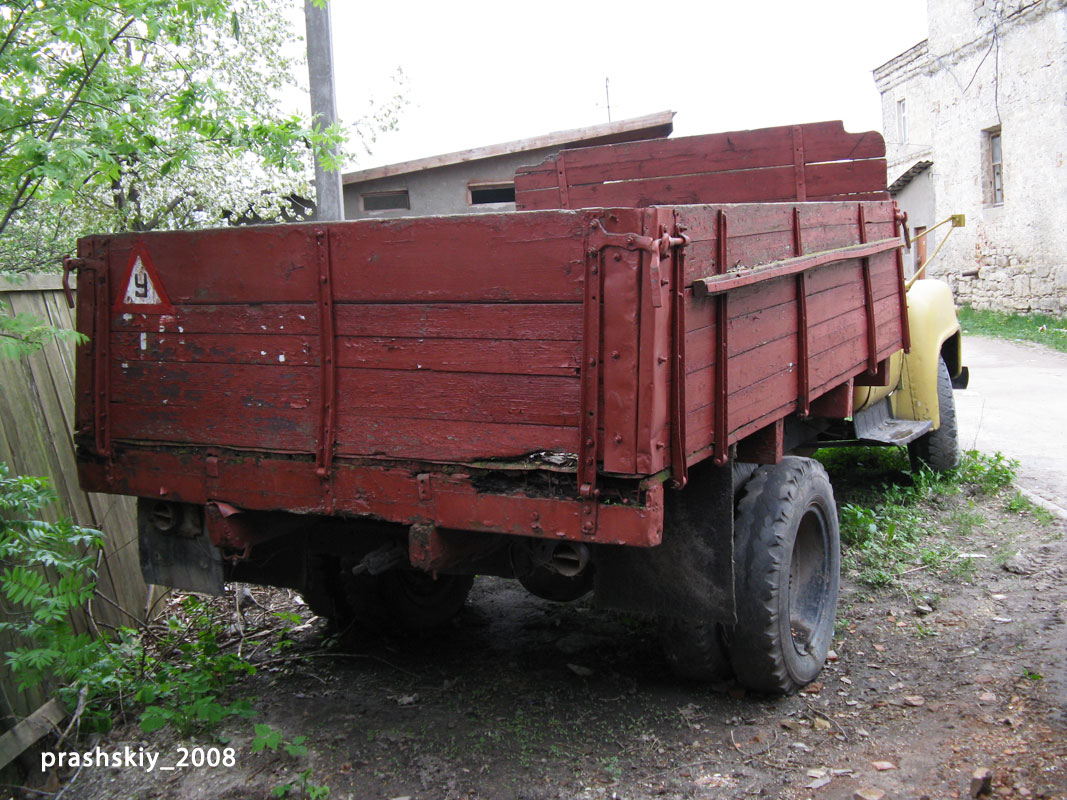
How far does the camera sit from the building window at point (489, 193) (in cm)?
1282

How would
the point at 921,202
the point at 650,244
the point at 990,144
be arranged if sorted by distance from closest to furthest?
the point at 650,244 < the point at 990,144 < the point at 921,202

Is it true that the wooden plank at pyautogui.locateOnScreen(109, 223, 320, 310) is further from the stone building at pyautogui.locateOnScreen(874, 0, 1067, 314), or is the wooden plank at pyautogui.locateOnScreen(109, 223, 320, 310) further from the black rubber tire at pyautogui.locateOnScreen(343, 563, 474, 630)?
the stone building at pyautogui.locateOnScreen(874, 0, 1067, 314)

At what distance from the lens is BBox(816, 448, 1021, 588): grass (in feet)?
16.7

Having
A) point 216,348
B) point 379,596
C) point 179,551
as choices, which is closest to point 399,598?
point 379,596

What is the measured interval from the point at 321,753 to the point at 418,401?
137 centimetres

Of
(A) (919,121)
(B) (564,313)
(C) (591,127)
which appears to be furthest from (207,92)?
(A) (919,121)

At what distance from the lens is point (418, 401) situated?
2.94m

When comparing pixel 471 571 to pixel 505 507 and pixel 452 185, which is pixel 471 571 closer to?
pixel 505 507

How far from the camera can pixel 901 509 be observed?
19.5 feet

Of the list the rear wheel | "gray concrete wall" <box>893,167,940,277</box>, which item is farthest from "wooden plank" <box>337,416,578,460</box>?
"gray concrete wall" <box>893,167,940,277</box>

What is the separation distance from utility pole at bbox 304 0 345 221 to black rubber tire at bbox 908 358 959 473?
4640 millimetres

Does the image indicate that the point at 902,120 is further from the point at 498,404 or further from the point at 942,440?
the point at 498,404

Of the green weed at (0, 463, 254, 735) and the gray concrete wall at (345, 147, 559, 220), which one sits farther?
the gray concrete wall at (345, 147, 559, 220)

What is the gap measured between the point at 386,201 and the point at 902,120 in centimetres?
1443
